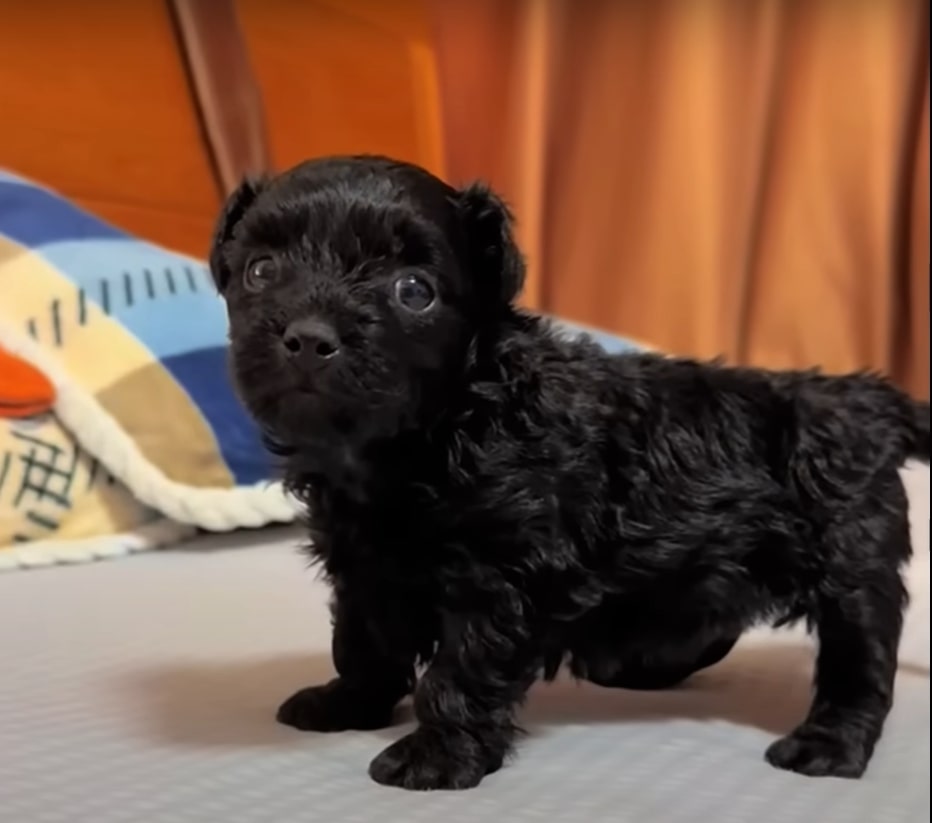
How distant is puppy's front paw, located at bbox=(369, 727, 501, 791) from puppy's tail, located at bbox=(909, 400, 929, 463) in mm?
498

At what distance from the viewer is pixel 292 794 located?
35.4 inches

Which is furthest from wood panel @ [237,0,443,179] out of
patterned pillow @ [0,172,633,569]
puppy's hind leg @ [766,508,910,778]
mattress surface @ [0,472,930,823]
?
puppy's hind leg @ [766,508,910,778]

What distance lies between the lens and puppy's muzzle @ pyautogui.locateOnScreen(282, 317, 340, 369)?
2.73ft

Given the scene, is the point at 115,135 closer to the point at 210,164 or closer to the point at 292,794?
the point at 210,164

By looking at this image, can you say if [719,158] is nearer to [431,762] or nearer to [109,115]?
[109,115]

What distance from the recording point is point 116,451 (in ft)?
5.11

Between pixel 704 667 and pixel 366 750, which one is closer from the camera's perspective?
pixel 366 750

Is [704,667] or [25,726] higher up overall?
[25,726]

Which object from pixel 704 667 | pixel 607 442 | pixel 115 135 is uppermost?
pixel 115 135

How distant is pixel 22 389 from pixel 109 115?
609 mm

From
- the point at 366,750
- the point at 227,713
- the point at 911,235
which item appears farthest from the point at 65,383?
the point at 911,235

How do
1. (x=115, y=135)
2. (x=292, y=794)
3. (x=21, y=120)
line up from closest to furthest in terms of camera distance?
1. (x=292, y=794)
2. (x=21, y=120)
3. (x=115, y=135)

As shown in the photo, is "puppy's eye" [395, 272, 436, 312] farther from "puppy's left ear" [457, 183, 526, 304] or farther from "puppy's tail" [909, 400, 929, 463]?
"puppy's tail" [909, 400, 929, 463]

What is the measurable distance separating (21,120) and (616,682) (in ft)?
3.75
